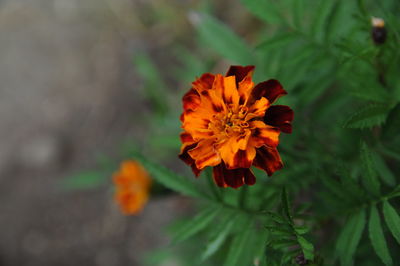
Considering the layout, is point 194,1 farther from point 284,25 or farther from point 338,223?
point 338,223

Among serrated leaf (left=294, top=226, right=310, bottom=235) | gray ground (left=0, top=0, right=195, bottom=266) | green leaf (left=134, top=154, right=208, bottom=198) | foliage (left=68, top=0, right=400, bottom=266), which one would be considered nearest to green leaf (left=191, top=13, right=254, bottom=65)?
foliage (left=68, top=0, right=400, bottom=266)

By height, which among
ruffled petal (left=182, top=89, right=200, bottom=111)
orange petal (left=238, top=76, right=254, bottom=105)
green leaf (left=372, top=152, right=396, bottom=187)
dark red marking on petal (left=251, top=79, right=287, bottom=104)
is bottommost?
green leaf (left=372, top=152, right=396, bottom=187)

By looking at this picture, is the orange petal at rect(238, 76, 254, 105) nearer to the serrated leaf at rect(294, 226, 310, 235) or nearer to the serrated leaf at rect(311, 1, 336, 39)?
the serrated leaf at rect(294, 226, 310, 235)

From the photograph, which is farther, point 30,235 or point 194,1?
point 194,1

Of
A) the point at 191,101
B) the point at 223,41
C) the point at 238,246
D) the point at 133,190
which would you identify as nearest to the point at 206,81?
the point at 191,101

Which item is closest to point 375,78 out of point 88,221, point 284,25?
point 284,25
